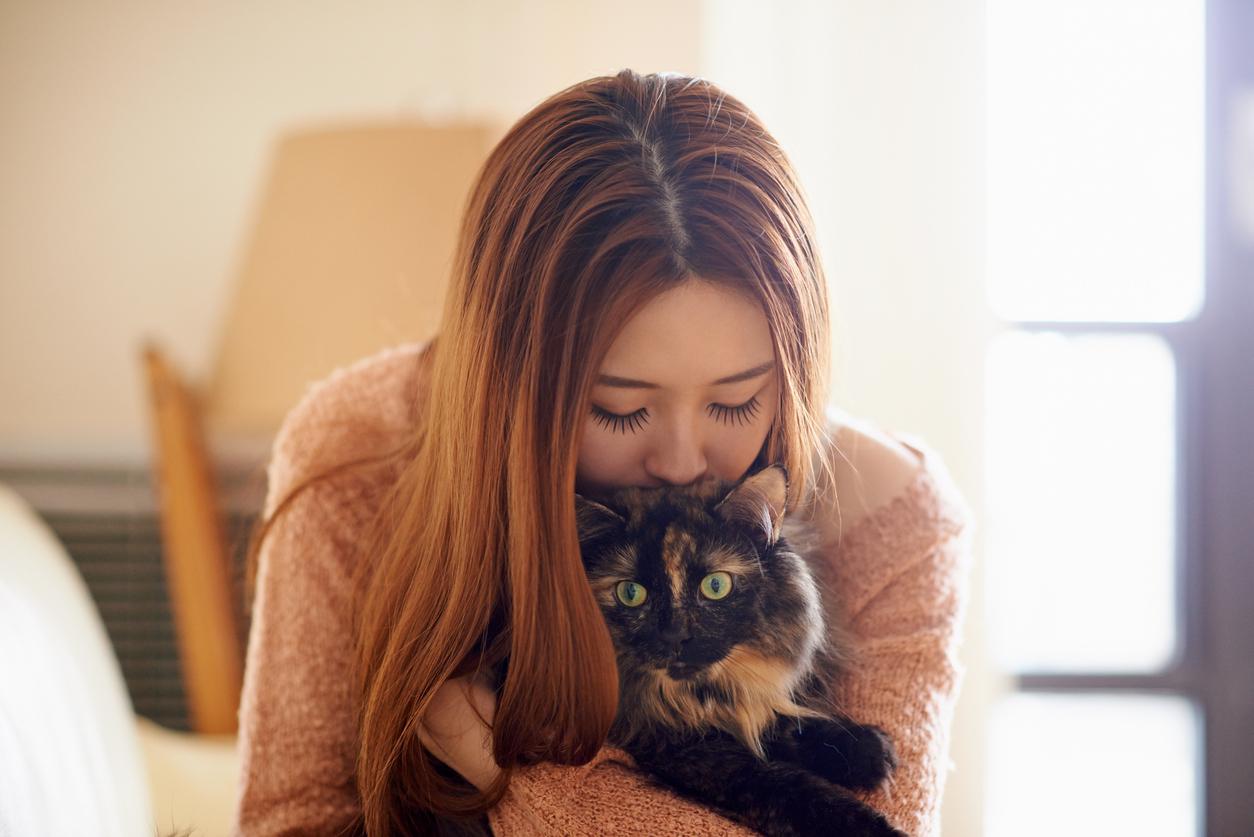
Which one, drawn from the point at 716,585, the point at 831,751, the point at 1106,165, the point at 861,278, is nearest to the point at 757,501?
the point at 716,585

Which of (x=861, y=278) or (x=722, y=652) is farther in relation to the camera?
(x=861, y=278)

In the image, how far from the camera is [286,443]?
815 millimetres

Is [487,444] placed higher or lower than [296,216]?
lower

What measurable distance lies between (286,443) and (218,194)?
53.2 inches

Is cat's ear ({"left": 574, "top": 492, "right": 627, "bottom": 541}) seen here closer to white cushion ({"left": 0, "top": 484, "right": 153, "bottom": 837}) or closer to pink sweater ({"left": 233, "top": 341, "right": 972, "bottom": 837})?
pink sweater ({"left": 233, "top": 341, "right": 972, "bottom": 837})

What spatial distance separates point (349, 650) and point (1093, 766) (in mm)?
1622

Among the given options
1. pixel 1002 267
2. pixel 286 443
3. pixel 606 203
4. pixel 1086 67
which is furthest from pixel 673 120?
pixel 1086 67

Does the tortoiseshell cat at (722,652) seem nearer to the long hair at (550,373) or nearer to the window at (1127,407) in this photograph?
the long hair at (550,373)

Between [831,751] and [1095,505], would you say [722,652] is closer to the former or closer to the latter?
[831,751]

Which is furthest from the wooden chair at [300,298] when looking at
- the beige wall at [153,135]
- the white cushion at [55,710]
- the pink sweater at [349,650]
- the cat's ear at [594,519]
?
the cat's ear at [594,519]

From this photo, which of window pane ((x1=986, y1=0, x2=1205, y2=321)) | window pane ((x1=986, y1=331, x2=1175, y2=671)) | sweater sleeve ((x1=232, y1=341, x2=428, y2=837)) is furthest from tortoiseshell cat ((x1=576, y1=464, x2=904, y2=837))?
window pane ((x1=986, y1=331, x2=1175, y2=671))

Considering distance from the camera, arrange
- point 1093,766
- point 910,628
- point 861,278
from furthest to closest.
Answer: point 1093,766
point 861,278
point 910,628

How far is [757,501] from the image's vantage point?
1.84 ft

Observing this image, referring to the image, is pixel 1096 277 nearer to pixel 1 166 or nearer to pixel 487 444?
pixel 487 444
